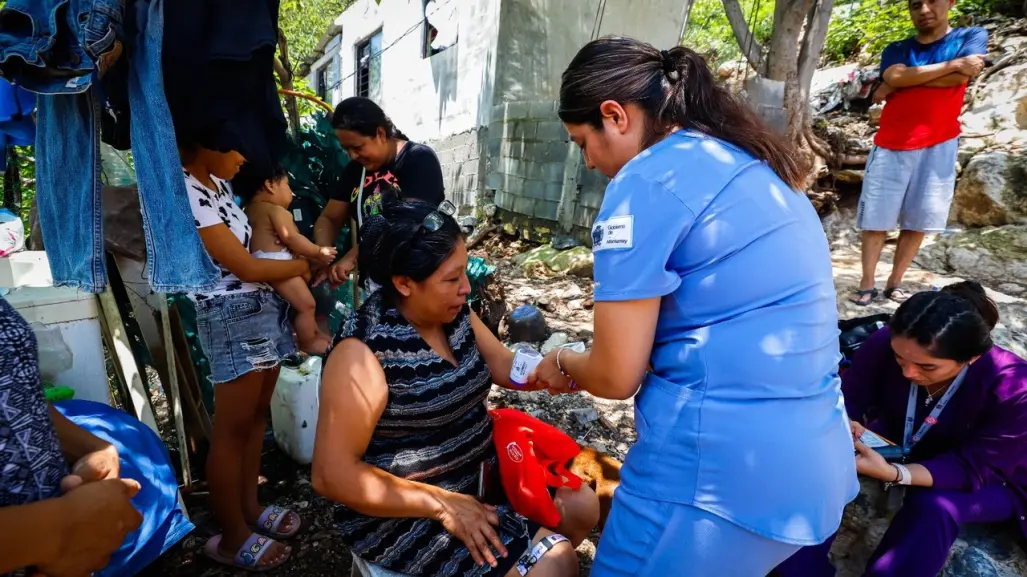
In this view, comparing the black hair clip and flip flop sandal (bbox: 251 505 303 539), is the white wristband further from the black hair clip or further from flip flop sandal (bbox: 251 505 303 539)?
flip flop sandal (bbox: 251 505 303 539)

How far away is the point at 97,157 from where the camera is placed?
168 cm

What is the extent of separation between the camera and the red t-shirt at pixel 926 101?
142 inches

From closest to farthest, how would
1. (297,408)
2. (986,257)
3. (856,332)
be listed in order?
(856,332)
(297,408)
(986,257)

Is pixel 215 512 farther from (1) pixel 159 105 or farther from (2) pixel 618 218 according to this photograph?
(2) pixel 618 218

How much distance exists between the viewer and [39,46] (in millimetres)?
1396

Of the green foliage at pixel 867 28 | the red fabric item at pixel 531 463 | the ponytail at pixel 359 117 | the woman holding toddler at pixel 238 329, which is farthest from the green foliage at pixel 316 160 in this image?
the green foliage at pixel 867 28

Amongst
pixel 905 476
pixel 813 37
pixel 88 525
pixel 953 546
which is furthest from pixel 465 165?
pixel 88 525

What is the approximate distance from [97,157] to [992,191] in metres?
6.92

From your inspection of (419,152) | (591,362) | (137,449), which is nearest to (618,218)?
(591,362)

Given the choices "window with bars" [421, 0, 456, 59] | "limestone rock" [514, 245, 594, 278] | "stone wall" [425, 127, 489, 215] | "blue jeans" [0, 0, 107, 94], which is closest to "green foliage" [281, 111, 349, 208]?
"blue jeans" [0, 0, 107, 94]

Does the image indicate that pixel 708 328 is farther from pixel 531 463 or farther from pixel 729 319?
pixel 531 463

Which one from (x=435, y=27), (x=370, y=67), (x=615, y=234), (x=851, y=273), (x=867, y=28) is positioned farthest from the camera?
(x=370, y=67)

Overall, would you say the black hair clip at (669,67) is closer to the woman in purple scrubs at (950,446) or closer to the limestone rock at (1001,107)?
the woman in purple scrubs at (950,446)

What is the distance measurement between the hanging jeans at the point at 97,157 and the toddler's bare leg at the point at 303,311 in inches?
22.8
